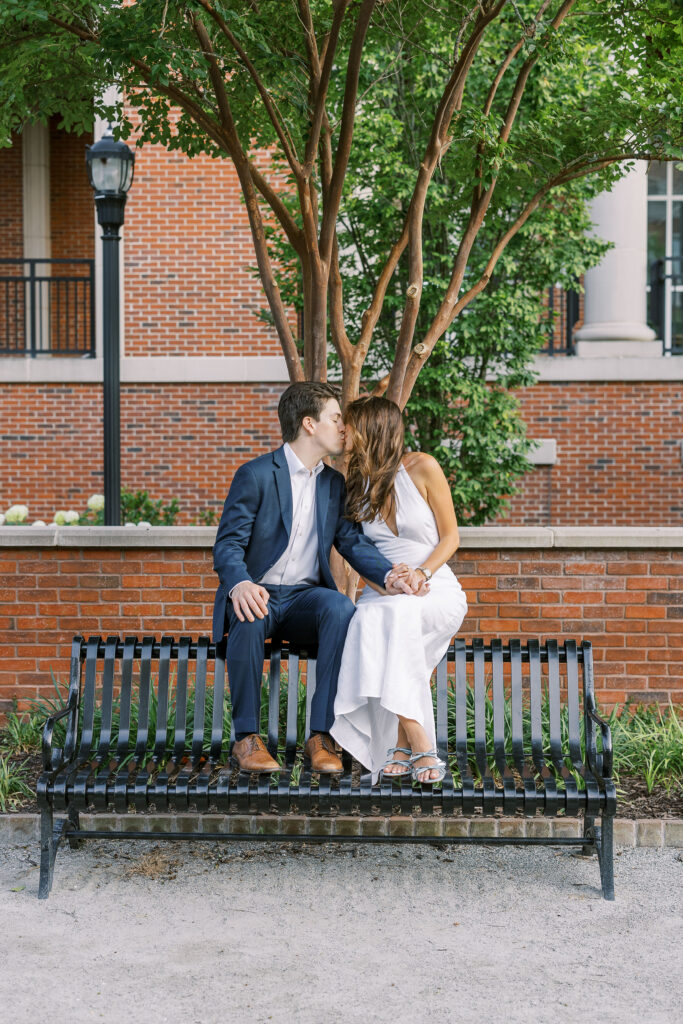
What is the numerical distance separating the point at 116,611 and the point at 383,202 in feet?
16.0

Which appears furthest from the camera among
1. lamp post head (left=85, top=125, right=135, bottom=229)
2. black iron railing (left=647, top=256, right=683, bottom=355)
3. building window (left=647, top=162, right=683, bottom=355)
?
building window (left=647, top=162, right=683, bottom=355)

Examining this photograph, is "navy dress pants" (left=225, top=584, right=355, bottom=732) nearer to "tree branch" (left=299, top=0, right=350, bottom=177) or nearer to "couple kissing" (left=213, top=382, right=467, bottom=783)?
"couple kissing" (left=213, top=382, right=467, bottom=783)

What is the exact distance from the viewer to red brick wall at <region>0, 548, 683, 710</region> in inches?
214


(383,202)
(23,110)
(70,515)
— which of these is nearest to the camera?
(23,110)

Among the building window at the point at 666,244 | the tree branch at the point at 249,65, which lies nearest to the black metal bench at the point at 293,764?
the tree branch at the point at 249,65

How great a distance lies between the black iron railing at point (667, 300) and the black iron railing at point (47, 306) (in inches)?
294

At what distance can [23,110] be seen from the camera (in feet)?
17.6

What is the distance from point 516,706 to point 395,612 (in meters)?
0.76

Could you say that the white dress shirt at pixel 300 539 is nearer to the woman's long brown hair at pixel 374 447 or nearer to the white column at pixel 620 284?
the woman's long brown hair at pixel 374 447

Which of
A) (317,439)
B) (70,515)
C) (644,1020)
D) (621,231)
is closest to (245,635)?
(317,439)

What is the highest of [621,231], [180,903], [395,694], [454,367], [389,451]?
[621,231]

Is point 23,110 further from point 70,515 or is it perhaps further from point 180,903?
point 70,515

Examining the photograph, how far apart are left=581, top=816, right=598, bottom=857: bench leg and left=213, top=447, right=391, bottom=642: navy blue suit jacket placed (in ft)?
4.13

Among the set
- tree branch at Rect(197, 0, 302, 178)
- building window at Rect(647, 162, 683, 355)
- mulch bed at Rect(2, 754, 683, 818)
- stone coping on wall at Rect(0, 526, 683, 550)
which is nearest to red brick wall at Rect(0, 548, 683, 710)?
stone coping on wall at Rect(0, 526, 683, 550)
